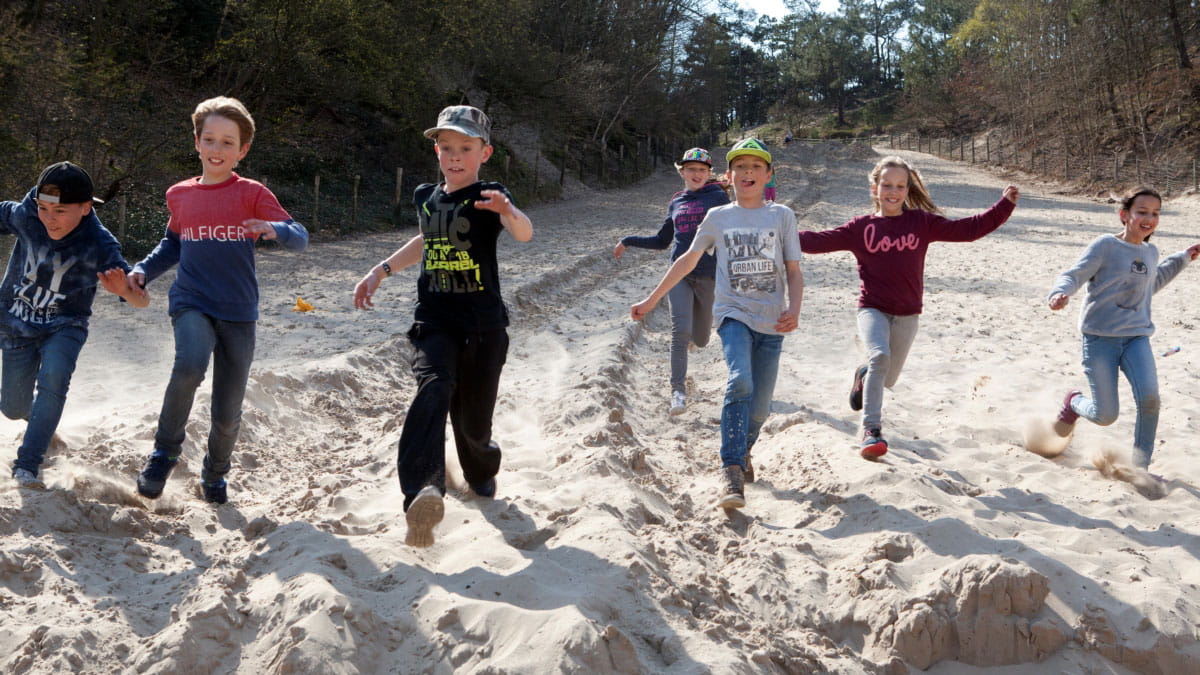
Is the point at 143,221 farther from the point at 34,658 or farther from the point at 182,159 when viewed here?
the point at 34,658

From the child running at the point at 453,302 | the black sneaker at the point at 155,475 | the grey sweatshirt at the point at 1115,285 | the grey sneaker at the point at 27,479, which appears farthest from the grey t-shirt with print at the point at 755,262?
the grey sneaker at the point at 27,479

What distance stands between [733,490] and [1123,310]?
2.65m

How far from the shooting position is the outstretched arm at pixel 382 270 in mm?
4285

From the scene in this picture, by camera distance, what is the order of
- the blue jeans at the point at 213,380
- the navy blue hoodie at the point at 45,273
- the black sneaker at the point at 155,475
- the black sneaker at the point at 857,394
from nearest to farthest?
the blue jeans at the point at 213,380 → the black sneaker at the point at 155,475 → the navy blue hoodie at the point at 45,273 → the black sneaker at the point at 857,394

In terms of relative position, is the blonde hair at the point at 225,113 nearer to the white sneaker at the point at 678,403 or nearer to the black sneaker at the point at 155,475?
the black sneaker at the point at 155,475

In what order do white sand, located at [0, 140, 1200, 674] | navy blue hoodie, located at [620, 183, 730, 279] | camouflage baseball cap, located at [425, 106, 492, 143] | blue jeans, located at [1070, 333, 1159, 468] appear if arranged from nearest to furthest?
white sand, located at [0, 140, 1200, 674], camouflage baseball cap, located at [425, 106, 492, 143], blue jeans, located at [1070, 333, 1159, 468], navy blue hoodie, located at [620, 183, 730, 279]

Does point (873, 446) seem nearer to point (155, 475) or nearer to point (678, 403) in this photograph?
point (678, 403)

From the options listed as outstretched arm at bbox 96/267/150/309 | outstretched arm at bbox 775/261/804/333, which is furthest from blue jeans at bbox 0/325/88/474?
outstretched arm at bbox 775/261/804/333

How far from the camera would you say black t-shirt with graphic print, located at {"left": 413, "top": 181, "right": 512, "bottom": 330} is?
409 cm

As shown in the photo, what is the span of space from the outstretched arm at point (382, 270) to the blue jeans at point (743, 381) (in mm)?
1650

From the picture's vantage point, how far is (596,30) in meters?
41.2

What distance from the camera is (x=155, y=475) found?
169 inches

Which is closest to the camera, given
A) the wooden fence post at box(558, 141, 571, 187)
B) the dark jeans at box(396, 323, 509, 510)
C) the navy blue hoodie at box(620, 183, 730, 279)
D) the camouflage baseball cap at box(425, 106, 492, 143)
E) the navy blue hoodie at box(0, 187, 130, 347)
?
the dark jeans at box(396, 323, 509, 510)

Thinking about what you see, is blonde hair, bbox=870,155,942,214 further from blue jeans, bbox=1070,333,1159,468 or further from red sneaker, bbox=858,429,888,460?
red sneaker, bbox=858,429,888,460
